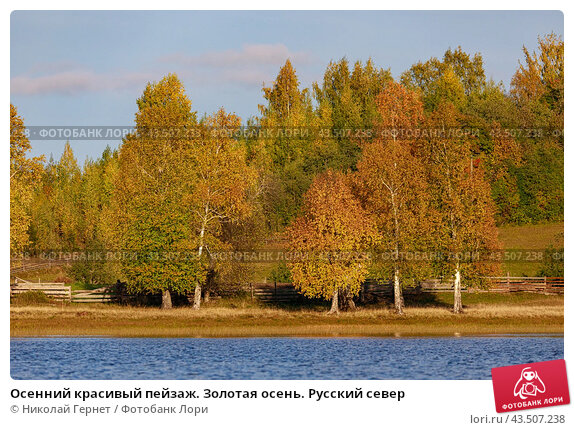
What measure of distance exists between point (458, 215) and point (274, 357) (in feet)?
78.6

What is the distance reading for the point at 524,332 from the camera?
2057 inches

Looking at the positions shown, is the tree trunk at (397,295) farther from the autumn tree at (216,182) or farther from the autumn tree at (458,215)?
the autumn tree at (216,182)

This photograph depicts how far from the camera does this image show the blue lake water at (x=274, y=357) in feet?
120

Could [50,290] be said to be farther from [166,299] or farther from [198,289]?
[198,289]

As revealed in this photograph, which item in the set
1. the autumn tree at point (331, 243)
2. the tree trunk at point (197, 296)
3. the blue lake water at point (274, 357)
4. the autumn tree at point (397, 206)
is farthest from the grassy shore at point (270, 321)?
the autumn tree at point (397, 206)

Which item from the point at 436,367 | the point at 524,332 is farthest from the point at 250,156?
the point at 436,367

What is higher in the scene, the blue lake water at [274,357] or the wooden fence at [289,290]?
the wooden fence at [289,290]

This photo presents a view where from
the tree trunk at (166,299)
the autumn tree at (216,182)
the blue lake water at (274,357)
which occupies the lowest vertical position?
the blue lake water at (274,357)

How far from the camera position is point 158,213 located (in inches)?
2387
